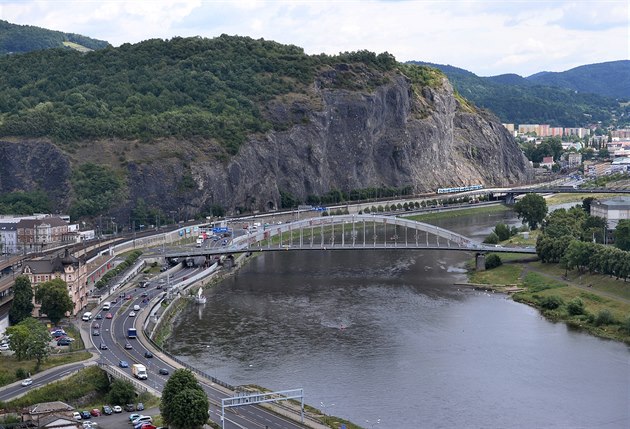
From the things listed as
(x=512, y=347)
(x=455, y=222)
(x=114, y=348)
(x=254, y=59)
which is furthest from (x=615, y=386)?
(x=254, y=59)

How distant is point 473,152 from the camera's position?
105 m

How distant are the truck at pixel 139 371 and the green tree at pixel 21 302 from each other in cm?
757

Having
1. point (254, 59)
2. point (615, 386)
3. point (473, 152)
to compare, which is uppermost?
point (254, 59)

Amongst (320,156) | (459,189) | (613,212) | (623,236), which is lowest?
(623,236)

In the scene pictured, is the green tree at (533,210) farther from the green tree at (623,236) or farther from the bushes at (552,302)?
the bushes at (552,302)

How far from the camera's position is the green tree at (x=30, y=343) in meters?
28.7

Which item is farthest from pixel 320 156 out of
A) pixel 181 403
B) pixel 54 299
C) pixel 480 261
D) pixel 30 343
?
pixel 181 403

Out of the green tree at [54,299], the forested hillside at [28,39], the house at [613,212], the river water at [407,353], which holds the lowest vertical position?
the river water at [407,353]

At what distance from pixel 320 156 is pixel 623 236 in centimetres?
3729

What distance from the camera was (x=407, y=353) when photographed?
3241 centimetres

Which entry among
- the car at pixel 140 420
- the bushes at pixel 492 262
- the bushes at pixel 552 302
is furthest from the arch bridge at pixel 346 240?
the car at pixel 140 420

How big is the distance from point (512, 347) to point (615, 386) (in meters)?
5.09

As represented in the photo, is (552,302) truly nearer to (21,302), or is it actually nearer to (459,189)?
(21,302)

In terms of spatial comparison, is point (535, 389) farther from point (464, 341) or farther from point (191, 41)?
point (191, 41)
